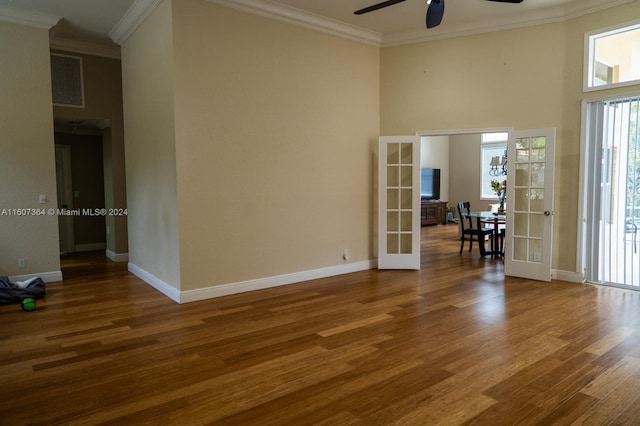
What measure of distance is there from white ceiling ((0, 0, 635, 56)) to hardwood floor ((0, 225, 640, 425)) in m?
3.59

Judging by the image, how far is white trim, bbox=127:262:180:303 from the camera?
471cm

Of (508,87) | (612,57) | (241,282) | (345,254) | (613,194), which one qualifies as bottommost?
(241,282)

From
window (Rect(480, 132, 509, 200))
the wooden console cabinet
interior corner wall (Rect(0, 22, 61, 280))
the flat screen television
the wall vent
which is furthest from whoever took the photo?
the flat screen television

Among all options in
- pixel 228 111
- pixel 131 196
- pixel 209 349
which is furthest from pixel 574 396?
pixel 131 196

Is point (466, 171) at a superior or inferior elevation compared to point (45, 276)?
superior

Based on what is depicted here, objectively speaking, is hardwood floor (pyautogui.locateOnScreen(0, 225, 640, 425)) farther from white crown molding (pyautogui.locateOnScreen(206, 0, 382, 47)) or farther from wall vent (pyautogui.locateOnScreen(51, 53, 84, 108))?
white crown molding (pyautogui.locateOnScreen(206, 0, 382, 47))

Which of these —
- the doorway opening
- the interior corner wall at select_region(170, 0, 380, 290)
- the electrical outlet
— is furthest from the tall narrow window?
the doorway opening

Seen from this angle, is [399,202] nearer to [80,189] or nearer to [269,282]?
[269,282]

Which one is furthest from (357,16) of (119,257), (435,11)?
(119,257)

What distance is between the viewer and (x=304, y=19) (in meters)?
5.45

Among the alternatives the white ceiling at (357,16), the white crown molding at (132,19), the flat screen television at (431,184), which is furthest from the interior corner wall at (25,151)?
the flat screen television at (431,184)

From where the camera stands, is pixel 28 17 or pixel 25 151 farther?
pixel 25 151

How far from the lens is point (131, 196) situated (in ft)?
20.0

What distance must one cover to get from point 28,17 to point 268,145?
3547 millimetres
